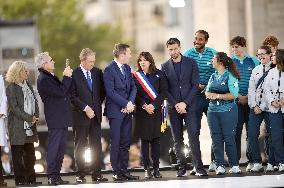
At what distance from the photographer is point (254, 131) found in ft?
48.2

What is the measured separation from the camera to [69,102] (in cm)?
Answer: 1392

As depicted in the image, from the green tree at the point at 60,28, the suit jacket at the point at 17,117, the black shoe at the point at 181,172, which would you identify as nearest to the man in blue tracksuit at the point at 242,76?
the black shoe at the point at 181,172

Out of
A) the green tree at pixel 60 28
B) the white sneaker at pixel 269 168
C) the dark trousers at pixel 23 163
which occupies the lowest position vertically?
the white sneaker at pixel 269 168

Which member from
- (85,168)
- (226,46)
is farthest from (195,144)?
(226,46)

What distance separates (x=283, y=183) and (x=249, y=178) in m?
0.61

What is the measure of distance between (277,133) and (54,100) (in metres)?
2.97

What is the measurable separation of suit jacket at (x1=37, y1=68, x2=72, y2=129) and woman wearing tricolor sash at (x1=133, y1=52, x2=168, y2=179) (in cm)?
96

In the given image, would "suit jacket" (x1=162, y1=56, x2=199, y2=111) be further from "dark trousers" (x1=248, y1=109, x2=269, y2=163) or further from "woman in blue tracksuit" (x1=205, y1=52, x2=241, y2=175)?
"dark trousers" (x1=248, y1=109, x2=269, y2=163)

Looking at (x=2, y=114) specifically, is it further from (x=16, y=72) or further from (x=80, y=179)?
(x=80, y=179)

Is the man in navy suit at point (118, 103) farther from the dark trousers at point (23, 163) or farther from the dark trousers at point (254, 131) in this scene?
the dark trousers at point (254, 131)

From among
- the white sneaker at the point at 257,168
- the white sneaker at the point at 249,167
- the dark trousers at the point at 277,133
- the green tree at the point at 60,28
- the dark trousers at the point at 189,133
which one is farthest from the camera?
the green tree at the point at 60,28

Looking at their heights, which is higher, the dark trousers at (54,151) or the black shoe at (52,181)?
the dark trousers at (54,151)

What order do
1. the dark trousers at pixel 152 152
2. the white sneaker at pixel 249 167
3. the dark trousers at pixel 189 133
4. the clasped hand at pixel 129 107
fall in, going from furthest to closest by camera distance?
the white sneaker at pixel 249 167 → the dark trousers at pixel 189 133 → the dark trousers at pixel 152 152 → the clasped hand at pixel 129 107

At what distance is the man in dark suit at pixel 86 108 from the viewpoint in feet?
45.9
